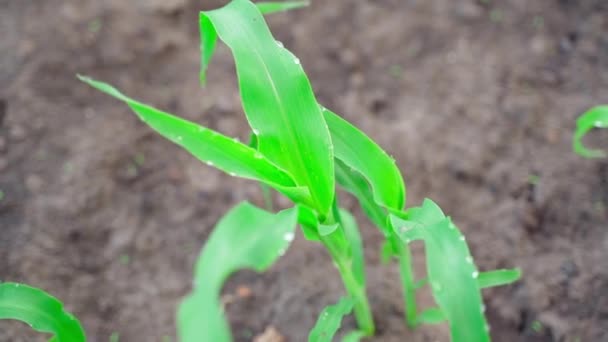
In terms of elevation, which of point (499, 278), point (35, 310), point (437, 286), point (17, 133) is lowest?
point (17, 133)

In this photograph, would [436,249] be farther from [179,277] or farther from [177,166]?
[177,166]

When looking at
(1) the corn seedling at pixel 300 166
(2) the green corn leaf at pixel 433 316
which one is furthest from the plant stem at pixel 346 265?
(2) the green corn leaf at pixel 433 316

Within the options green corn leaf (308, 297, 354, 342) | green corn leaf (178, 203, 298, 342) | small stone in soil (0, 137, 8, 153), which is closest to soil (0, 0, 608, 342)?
small stone in soil (0, 137, 8, 153)

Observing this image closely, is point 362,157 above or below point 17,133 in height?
above

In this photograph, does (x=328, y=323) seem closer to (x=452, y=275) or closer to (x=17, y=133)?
(x=452, y=275)

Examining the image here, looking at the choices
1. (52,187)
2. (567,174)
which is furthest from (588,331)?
(52,187)

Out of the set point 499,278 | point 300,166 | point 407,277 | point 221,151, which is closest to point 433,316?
point 407,277

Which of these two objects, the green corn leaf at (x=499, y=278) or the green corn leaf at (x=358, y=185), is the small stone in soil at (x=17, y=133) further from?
the green corn leaf at (x=499, y=278)
